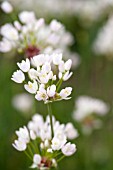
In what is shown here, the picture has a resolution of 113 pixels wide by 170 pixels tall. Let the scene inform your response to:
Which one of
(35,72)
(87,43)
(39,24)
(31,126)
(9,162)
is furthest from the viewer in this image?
(87,43)

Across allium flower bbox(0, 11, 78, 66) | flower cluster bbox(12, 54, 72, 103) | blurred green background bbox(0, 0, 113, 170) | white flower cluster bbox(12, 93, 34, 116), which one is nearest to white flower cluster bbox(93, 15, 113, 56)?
blurred green background bbox(0, 0, 113, 170)

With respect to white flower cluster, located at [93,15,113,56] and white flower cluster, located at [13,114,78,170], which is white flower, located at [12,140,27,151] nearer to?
white flower cluster, located at [13,114,78,170]

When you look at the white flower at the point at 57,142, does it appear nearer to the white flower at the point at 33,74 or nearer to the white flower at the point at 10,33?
the white flower at the point at 33,74

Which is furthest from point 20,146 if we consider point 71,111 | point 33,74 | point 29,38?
point 71,111

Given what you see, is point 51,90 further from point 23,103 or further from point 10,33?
point 23,103

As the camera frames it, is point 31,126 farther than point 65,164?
No

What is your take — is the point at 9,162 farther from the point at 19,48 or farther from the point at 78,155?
the point at 19,48

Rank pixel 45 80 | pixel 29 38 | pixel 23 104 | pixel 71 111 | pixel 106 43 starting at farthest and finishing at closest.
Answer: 1. pixel 71 111
2. pixel 23 104
3. pixel 106 43
4. pixel 29 38
5. pixel 45 80

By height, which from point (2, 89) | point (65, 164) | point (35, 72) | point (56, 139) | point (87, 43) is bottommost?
point (56, 139)

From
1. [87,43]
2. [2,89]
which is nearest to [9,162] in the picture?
[2,89]
